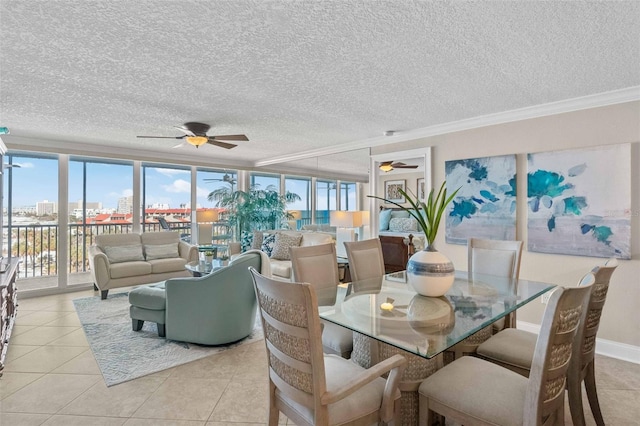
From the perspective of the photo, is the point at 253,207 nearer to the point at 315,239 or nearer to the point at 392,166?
the point at 315,239

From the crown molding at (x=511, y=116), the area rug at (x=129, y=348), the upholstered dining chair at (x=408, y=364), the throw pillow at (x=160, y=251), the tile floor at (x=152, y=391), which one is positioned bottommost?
the tile floor at (x=152, y=391)

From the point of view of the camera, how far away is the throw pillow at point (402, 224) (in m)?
4.67

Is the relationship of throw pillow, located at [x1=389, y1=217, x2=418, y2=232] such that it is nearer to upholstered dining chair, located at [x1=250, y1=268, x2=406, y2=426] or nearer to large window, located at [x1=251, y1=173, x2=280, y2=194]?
large window, located at [x1=251, y1=173, x2=280, y2=194]

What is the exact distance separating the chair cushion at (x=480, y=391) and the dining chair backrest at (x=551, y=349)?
0.27 ft

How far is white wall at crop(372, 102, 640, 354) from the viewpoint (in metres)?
2.90

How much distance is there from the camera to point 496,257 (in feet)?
9.63

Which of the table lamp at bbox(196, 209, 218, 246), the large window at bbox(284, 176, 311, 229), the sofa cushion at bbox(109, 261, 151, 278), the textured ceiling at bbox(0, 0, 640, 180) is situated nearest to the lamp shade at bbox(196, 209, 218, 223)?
the table lamp at bbox(196, 209, 218, 246)

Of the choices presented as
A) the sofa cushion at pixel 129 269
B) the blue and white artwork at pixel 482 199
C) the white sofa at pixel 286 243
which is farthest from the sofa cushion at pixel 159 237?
the blue and white artwork at pixel 482 199

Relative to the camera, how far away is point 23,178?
5.05 m

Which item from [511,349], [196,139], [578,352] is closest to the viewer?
[578,352]

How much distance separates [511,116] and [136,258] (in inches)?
217

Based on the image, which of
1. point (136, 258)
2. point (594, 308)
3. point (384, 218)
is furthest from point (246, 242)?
point (594, 308)

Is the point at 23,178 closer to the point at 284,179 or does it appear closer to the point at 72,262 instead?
the point at 72,262

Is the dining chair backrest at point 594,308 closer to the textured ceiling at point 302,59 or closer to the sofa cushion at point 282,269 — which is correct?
the textured ceiling at point 302,59
